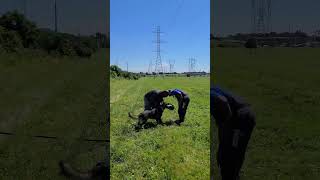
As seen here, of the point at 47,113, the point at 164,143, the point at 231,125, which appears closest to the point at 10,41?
the point at 47,113

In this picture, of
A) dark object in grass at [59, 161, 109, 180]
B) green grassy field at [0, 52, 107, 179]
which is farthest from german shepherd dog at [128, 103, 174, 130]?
dark object in grass at [59, 161, 109, 180]

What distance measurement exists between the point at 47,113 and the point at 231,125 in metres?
1.94

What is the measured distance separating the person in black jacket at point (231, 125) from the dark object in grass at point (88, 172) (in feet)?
3.91

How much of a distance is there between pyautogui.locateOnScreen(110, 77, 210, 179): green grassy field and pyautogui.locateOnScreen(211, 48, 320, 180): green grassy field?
0.99m

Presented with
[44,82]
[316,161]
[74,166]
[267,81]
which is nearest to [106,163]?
[74,166]

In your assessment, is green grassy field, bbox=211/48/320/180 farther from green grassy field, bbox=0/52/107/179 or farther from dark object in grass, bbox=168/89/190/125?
dark object in grass, bbox=168/89/190/125

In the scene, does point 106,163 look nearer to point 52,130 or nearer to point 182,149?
point 52,130

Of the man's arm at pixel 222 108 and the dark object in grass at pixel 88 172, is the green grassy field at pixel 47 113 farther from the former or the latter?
the man's arm at pixel 222 108

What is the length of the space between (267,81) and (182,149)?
2155 mm

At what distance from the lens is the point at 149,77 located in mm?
7484

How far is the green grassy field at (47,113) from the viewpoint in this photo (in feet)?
13.4

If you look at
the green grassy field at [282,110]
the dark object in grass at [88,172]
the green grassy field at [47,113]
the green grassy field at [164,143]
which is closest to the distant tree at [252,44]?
the green grassy field at [282,110]

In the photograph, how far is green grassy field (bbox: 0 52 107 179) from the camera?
409cm

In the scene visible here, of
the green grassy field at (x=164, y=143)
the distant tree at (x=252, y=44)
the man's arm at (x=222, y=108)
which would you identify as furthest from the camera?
the green grassy field at (x=164, y=143)
